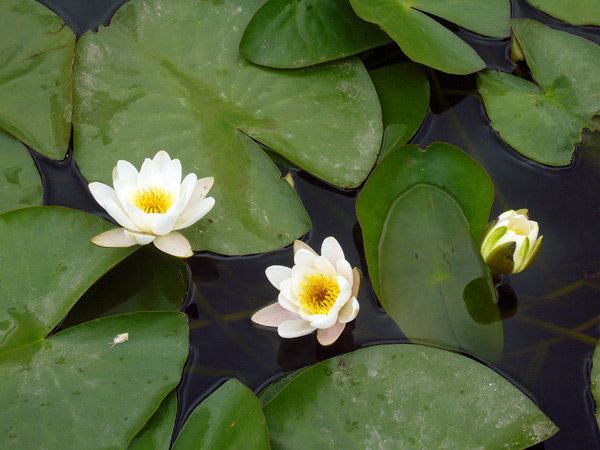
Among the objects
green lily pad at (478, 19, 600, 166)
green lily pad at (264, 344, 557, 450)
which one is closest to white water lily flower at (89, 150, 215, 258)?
green lily pad at (264, 344, 557, 450)

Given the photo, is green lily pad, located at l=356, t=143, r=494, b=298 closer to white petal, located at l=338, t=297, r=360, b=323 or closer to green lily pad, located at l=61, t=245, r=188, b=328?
white petal, located at l=338, t=297, r=360, b=323

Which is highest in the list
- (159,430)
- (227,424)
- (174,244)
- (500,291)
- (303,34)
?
(303,34)

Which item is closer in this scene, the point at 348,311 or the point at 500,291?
the point at 348,311

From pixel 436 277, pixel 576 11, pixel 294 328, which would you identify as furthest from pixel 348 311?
pixel 576 11

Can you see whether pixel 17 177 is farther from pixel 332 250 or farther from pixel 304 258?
pixel 332 250

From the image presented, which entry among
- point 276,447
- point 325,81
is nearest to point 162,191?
point 325,81

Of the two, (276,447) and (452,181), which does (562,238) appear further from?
(276,447)
